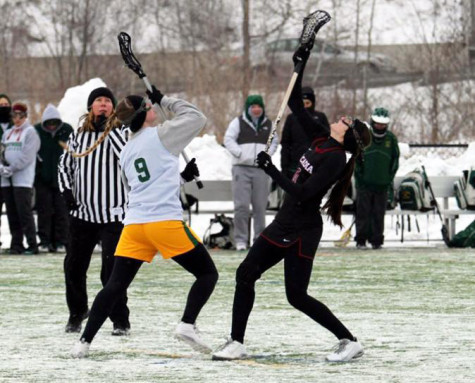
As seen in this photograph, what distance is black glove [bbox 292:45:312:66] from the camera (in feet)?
30.7

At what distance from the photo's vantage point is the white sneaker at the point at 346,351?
8.88 metres

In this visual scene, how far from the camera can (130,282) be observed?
30.2 ft

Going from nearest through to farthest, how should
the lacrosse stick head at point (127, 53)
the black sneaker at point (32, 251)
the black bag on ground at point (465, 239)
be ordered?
the lacrosse stick head at point (127, 53) → the black sneaker at point (32, 251) → the black bag on ground at point (465, 239)

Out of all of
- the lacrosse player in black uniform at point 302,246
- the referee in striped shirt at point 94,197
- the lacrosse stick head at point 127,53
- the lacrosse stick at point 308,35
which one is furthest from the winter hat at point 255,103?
the lacrosse player in black uniform at point 302,246

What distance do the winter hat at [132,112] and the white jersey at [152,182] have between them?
0.41ft

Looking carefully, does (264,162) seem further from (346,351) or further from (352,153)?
(346,351)

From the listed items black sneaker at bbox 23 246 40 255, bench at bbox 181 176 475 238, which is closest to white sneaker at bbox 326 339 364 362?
black sneaker at bbox 23 246 40 255

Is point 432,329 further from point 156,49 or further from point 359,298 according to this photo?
point 156,49

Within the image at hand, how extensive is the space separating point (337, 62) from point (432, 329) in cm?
2731

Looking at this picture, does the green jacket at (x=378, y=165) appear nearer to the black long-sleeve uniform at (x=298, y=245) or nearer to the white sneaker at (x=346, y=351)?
the black long-sleeve uniform at (x=298, y=245)

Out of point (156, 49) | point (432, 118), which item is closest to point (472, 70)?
point (432, 118)

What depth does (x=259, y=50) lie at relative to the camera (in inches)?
1416

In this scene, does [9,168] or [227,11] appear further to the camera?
[227,11]

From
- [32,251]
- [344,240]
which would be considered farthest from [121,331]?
[344,240]
